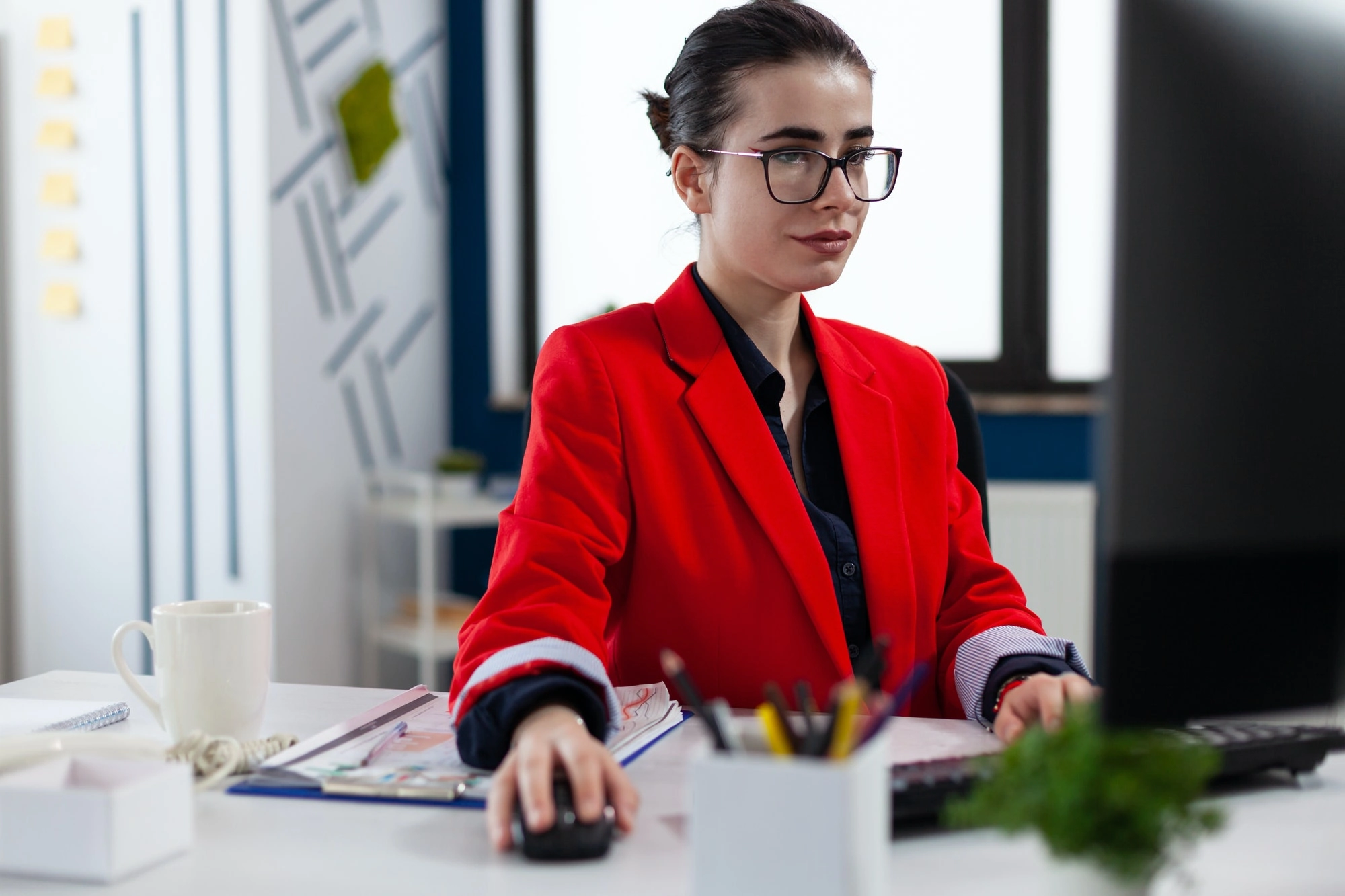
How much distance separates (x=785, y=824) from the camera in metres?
0.57

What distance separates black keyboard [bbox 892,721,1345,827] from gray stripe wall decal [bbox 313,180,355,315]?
8.47 feet

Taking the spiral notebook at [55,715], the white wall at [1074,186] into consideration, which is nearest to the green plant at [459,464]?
the white wall at [1074,186]

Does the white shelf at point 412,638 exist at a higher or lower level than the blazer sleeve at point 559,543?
lower

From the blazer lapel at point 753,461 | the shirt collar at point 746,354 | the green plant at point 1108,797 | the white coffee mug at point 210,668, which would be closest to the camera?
the green plant at point 1108,797

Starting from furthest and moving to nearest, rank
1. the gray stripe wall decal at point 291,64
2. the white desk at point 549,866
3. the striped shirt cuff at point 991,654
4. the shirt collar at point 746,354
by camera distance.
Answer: the gray stripe wall decal at point 291,64 < the shirt collar at point 746,354 < the striped shirt cuff at point 991,654 < the white desk at point 549,866

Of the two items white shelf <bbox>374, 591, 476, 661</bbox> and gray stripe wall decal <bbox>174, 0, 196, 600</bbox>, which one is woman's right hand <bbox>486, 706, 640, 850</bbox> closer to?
white shelf <bbox>374, 591, 476, 661</bbox>

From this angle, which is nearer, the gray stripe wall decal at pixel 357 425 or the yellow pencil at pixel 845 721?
the yellow pencil at pixel 845 721

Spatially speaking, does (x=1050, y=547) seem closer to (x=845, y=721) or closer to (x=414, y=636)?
(x=414, y=636)

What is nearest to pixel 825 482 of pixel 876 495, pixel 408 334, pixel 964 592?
pixel 876 495

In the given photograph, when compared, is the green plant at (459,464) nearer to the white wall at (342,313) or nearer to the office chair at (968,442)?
the white wall at (342,313)

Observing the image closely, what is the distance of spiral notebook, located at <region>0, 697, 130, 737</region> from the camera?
1042 millimetres

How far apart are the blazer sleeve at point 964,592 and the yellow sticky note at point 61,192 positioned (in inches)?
98.0

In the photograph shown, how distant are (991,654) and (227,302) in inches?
92.2

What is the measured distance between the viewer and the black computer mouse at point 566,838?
0.73 meters
